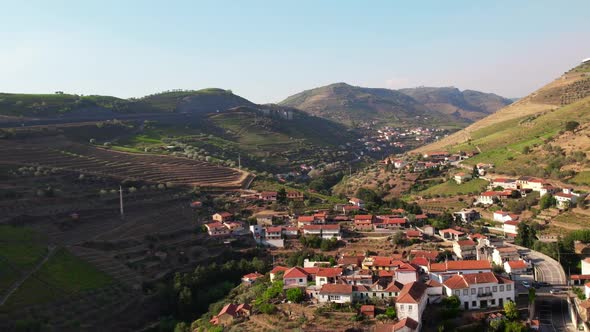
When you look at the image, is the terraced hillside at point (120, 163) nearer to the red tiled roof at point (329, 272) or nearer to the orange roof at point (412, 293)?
the red tiled roof at point (329, 272)

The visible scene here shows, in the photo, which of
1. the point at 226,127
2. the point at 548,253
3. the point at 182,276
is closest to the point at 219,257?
the point at 182,276

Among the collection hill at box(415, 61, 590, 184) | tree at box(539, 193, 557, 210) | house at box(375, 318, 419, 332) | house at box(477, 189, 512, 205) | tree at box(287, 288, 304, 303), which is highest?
hill at box(415, 61, 590, 184)

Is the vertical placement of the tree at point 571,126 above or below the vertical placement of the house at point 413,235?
above

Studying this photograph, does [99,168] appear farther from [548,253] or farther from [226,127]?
[226,127]

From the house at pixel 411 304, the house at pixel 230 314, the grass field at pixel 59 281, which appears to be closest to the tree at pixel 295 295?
the house at pixel 230 314

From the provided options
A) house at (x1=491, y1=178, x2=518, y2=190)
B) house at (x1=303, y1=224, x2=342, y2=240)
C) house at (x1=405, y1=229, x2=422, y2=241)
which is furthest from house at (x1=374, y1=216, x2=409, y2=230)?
house at (x1=491, y1=178, x2=518, y2=190)

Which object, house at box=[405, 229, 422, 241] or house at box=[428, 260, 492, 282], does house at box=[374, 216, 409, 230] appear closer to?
house at box=[405, 229, 422, 241]

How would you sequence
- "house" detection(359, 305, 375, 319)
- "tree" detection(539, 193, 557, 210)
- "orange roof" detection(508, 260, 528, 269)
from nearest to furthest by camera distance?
"house" detection(359, 305, 375, 319) < "orange roof" detection(508, 260, 528, 269) < "tree" detection(539, 193, 557, 210)

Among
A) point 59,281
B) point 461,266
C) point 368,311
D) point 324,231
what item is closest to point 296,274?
point 368,311
